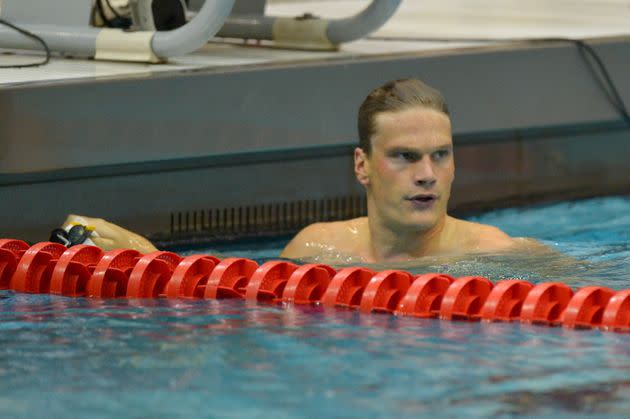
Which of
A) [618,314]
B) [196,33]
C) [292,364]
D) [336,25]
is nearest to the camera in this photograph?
[292,364]

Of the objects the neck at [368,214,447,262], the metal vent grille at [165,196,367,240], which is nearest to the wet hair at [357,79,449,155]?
the neck at [368,214,447,262]

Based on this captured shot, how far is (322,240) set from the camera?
410cm

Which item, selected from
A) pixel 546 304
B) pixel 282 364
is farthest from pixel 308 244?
pixel 282 364

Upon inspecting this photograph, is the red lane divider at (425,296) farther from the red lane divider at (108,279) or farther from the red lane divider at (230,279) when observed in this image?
the red lane divider at (108,279)

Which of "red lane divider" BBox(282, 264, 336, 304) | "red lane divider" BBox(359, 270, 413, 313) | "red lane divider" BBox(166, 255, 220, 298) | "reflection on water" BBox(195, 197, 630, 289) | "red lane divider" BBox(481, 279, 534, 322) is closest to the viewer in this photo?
"red lane divider" BBox(481, 279, 534, 322)

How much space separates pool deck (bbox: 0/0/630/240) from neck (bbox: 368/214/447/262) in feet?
3.39

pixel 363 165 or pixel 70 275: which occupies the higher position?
pixel 363 165

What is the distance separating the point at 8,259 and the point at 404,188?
1.10 m

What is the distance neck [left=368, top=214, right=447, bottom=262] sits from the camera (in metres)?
3.84

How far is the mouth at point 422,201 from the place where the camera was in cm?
365

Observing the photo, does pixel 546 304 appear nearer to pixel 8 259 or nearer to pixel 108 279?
pixel 108 279

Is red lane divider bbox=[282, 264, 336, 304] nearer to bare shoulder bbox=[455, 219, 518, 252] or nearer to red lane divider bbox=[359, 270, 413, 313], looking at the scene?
red lane divider bbox=[359, 270, 413, 313]

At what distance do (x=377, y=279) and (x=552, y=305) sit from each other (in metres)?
0.43

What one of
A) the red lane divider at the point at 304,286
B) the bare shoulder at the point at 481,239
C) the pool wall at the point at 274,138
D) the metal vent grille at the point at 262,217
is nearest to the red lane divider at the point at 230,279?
the red lane divider at the point at 304,286
